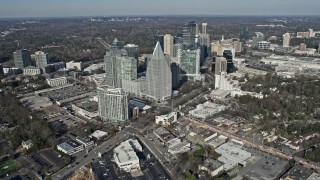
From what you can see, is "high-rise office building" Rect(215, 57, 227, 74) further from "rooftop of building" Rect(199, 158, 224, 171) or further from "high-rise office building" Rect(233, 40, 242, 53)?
"rooftop of building" Rect(199, 158, 224, 171)

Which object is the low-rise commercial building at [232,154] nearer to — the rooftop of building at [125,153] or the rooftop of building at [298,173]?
the rooftop of building at [298,173]

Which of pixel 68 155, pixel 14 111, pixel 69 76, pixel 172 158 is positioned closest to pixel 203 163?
pixel 172 158

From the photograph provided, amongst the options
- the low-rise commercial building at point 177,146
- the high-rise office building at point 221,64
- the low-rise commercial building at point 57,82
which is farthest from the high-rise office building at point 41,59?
the low-rise commercial building at point 177,146

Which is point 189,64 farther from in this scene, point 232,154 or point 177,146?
point 232,154

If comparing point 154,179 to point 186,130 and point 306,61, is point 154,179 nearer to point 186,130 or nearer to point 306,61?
point 186,130

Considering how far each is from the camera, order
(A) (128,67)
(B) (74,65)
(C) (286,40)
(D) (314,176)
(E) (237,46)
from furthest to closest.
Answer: (C) (286,40) < (E) (237,46) < (B) (74,65) < (A) (128,67) < (D) (314,176)

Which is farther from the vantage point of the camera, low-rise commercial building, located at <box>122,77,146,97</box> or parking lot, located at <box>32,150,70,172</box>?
low-rise commercial building, located at <box>122,77,146,97</box>

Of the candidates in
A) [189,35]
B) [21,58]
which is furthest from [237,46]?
[21,58]

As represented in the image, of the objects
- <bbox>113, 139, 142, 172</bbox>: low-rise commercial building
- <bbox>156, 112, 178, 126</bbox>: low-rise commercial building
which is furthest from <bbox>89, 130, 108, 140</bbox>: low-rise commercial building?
<bbox>156, 112, 178, 126</bbox>: low-rise commercial building
